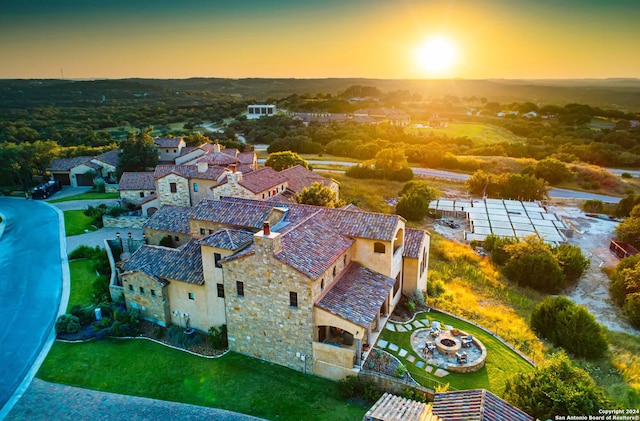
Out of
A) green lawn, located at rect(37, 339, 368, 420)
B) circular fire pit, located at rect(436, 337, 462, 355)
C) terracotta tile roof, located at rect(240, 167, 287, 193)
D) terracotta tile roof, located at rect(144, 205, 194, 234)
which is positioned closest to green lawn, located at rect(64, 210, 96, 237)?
terracotta tile roof, located at rect(144, 205, 194, 234)

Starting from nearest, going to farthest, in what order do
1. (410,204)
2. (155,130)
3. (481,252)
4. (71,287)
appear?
(71,287) < (481,252) < (410,204) < (155,130)

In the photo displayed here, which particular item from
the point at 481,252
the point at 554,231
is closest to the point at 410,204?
the point at 481,252

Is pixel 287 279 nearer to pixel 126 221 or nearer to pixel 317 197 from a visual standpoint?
pixel 317 197

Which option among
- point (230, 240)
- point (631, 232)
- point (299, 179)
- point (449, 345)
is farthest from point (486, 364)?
point (631, 232)

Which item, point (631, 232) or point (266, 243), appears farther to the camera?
point (631, 232)

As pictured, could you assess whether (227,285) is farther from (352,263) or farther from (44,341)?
(44,341)

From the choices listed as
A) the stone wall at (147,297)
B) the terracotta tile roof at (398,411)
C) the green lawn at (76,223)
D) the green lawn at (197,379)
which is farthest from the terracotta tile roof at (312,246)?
the green lawn at (76,223)
